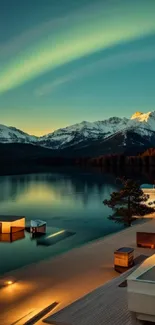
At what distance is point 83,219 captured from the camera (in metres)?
38.4

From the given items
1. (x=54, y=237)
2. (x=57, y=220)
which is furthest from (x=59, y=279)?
(x=57, y=220)

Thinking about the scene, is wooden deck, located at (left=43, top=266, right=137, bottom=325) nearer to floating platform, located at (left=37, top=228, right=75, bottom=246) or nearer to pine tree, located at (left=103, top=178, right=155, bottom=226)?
floating platform, located at (left=37, top=228, right=75, bottom=246)

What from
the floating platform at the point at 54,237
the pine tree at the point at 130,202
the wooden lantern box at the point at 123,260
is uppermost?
the pine tree at the point at 130,202

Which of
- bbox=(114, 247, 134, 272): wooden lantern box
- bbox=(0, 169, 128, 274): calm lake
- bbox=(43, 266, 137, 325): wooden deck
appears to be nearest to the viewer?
bbox=(43, 266, 137, 325): wooden deck

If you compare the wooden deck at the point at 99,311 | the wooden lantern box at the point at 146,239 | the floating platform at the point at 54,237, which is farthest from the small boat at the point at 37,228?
the wooden deck at the point at 99,311

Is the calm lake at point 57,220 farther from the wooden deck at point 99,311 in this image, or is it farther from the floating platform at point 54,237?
the wooden deck at point 99,311

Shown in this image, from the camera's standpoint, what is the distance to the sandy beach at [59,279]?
1156 cm

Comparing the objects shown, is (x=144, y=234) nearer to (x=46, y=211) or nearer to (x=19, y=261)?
(x=19, y=261)

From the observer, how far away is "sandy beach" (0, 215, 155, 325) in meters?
11.6

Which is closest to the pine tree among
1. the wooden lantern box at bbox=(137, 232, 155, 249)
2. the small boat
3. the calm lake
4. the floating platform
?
the calm lake

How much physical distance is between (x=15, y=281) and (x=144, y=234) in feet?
19.9

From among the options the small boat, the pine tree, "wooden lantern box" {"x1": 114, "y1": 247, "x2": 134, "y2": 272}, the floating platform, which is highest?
the pine tree

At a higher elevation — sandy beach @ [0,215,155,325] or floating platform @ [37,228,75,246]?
sandy beach @ [0,215,155,325]

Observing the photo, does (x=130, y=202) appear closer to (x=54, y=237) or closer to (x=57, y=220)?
(x=54, y=237)
